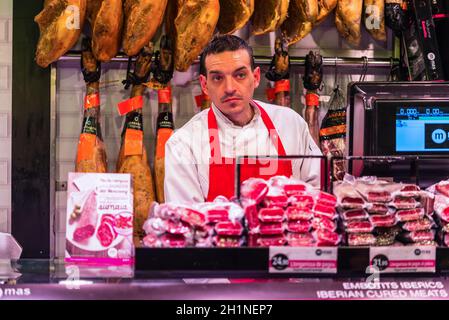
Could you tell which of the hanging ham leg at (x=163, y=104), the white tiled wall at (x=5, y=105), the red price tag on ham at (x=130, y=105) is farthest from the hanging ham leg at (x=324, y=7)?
the white tiled wall at (x=5, y=105)

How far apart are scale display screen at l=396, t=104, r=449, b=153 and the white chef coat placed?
0.29 meters

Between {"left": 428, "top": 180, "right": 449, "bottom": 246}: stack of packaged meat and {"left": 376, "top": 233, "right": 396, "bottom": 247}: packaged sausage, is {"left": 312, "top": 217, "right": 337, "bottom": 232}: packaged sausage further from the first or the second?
{"left": 428, "top": 180, "right": 449, "bottom": 246}: stack of packaged meat

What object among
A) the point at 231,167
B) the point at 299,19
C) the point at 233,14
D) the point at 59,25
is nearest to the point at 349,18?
the point at 299,19

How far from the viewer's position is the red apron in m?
1.91

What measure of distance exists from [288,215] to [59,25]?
2505mm

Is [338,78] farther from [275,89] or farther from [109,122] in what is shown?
[109,122]

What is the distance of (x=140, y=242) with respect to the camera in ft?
5.72

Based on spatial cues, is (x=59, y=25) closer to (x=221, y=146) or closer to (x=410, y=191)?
(x=221, y=146)

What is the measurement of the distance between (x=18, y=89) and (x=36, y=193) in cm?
59

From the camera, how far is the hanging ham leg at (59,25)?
3.84 m

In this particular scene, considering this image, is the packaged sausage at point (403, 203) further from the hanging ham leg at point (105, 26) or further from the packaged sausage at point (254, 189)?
the hanging ham leg at point (105, 26)

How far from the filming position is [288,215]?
1.70 m

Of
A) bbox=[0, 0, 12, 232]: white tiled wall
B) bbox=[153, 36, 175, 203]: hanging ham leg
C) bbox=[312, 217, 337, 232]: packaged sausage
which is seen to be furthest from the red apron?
bbox=[0, 0, 12, 232]: white tiled wall

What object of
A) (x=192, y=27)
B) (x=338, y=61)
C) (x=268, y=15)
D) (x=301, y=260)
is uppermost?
(x=268, y=15)
